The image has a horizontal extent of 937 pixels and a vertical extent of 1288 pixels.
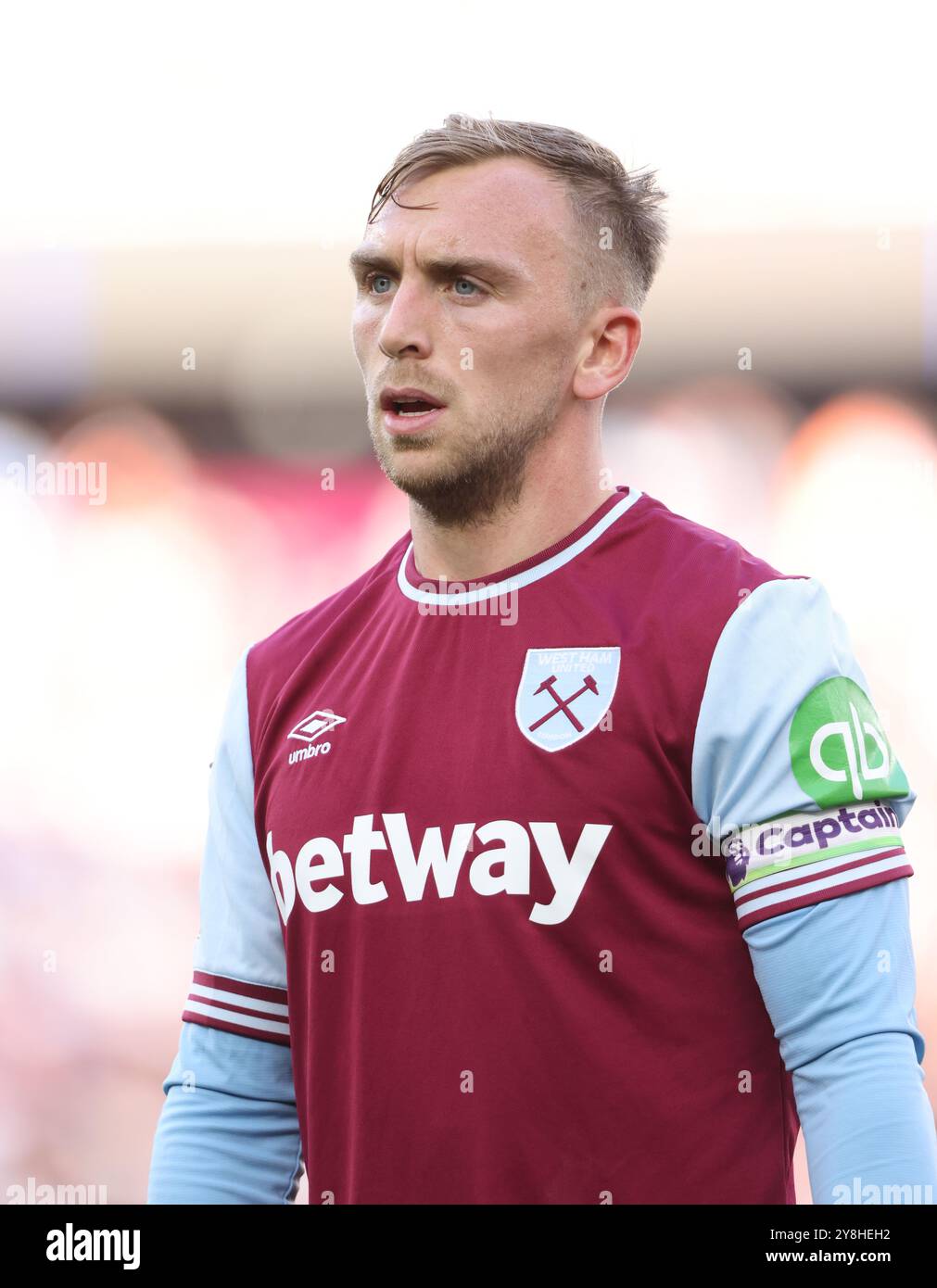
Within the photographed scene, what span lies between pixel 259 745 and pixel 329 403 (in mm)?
4321

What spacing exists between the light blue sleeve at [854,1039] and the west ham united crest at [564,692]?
13.4 inches

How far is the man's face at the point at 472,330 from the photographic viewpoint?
2.01m

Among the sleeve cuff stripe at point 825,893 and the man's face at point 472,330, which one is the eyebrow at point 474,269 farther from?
the sleeve cuff stripe at point 825,893

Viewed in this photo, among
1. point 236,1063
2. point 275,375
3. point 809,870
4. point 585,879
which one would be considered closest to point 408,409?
point 585,879

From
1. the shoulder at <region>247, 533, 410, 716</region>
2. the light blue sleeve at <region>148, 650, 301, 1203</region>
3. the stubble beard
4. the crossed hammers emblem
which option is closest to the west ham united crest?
the crossed hammers emblem

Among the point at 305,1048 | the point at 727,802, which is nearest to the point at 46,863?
the point at 305,1048

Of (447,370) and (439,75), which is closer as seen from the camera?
(447,370)

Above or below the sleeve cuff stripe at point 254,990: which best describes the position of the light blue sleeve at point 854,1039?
below

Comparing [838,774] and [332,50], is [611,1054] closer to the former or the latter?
[838,774]

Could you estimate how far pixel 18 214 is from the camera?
257 inches

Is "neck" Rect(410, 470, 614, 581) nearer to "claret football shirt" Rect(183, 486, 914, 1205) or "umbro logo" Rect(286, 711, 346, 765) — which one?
"claret football shirt" Rect(183, 486, 914, 1205)

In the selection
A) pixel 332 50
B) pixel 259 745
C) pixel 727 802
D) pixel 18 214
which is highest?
pixel 332 50

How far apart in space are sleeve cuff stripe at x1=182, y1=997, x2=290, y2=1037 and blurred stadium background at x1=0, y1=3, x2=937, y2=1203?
3684mm

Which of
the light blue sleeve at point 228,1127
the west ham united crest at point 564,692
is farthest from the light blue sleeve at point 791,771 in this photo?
the light blue sleeve at point 228,1127
